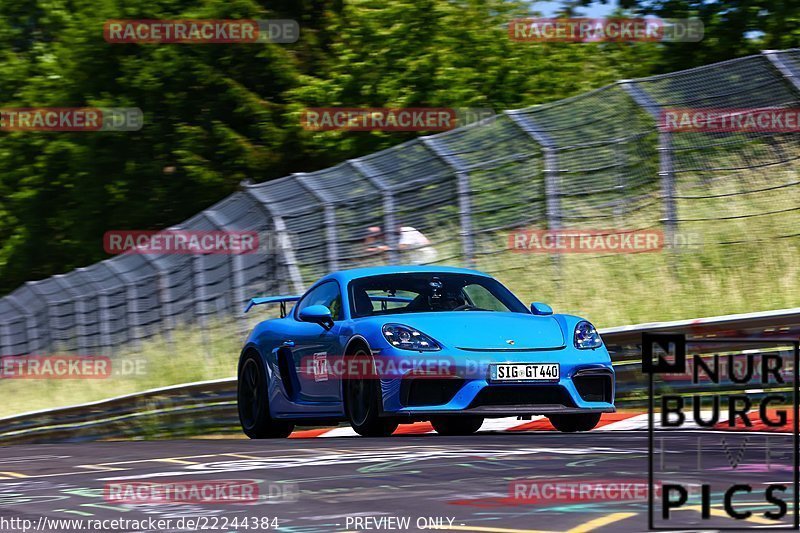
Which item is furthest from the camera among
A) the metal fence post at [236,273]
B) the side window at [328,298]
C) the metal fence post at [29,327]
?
the metal fence post at [29,327]

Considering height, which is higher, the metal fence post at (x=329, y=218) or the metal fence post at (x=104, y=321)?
the metal fence post at (x=329, y=218)

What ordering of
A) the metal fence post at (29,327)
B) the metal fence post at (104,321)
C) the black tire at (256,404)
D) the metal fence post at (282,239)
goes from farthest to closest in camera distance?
the metal fence post at (29,327), the metal fence post at (104,321), the metal fence post at (282,239), the black tire at (256,404)

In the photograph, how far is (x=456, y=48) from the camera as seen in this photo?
27.4 m

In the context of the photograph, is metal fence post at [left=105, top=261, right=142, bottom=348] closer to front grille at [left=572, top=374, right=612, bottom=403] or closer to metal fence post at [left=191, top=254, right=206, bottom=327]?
metal fence post at [left=191, top=254, right=206, bottom=327]

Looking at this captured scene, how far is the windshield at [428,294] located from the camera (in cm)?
1039

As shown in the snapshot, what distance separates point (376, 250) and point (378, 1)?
1291 centimetres

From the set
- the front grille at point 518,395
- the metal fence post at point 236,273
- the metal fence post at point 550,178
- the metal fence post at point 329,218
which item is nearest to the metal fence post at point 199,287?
the metal fence post at point 236,273

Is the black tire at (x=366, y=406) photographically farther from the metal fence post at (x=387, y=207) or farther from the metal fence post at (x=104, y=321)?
the metal fence post at (x=104, y=321)

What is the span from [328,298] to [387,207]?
4.73 meters

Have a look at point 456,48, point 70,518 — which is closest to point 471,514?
point 70,518

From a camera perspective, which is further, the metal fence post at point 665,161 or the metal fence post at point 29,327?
the metal fence post at point 29,327

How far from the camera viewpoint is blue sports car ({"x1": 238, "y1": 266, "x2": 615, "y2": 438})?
30.1 feet

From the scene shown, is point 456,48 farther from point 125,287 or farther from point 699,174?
point 699,174

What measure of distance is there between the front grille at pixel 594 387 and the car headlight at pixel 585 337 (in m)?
0.21
